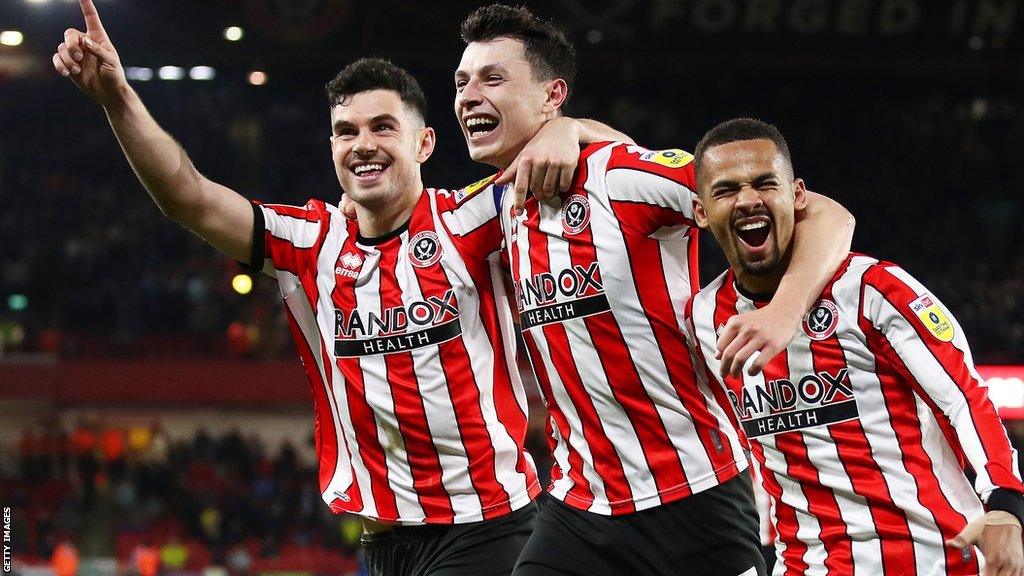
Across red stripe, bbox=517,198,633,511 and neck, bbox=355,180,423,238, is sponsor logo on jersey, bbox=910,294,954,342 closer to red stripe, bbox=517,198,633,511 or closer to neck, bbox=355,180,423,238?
red stripe, bbox=517,198,633,511

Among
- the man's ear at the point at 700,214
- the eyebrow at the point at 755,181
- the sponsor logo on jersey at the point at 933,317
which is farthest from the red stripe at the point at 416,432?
the sponsor logo on jersey at the point at 933,317

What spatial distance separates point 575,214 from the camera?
3.41 metres

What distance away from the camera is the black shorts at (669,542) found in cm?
328

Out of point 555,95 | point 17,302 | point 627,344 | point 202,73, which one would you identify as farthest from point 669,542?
point 202,73

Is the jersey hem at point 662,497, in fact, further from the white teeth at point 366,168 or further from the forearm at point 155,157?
the forearm at point 155,157

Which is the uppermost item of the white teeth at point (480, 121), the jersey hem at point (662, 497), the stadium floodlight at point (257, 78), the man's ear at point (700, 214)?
the stadium floodlight at point (257, 78)

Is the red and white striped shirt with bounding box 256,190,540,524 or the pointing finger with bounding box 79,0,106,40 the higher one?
the pointing finger with bounding box 79,0,106,40

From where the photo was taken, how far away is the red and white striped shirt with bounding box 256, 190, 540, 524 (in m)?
3.64

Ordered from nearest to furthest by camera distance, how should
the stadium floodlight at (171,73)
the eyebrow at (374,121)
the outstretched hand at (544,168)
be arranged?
the outstretched hand at (544,168) < the eyebrow at (374,121) < the stadium floodlight at (171,73)

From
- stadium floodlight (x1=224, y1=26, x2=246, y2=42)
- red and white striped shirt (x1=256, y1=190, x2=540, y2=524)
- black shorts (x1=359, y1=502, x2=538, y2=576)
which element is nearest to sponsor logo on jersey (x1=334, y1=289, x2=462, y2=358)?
red and white striped shirt (x1=256, y1=190, x2=540, y2=524)

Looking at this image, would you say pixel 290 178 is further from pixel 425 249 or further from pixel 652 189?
pixel 652 189

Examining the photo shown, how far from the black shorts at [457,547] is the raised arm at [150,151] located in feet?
3.38

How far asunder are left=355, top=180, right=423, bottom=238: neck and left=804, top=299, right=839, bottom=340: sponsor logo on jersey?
140 cm

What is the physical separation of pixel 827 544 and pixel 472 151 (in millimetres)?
1565
